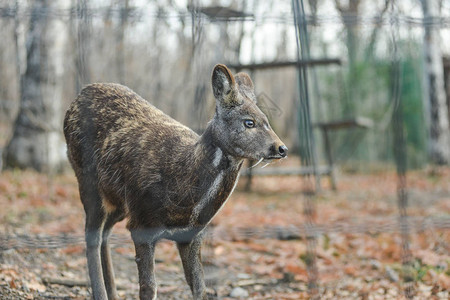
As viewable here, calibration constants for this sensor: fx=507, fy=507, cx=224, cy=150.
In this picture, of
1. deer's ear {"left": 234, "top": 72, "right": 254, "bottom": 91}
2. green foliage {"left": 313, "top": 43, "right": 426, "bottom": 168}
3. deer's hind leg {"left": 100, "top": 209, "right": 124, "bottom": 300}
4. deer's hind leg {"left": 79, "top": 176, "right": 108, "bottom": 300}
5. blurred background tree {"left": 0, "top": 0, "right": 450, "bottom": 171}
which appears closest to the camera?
deer's ear {"left": 234, "top": 72, "right": 254, "bottom": 91}

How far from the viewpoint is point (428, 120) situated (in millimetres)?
13492

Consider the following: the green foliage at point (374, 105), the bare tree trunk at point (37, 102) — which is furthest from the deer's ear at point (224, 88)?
the green foliage at point (374, 105)

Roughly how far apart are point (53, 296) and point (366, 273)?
10.1 ft

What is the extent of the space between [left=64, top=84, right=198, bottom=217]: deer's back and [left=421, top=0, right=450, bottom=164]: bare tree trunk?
10.5 metres

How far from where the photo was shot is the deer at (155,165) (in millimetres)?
3477

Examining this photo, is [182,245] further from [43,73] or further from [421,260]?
[43,73]

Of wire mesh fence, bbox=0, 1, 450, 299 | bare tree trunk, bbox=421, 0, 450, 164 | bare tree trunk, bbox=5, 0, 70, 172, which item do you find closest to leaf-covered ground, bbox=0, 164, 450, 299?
wire mesh fence, bbox=0, 1, 450, 299

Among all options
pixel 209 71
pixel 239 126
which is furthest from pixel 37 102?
pixel 239 126

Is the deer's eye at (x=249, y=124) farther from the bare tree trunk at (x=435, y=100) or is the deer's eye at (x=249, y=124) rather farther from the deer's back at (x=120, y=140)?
the bare tree trunk at (x=435, y=100)

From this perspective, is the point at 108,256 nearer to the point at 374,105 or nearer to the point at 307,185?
the point at 307,185

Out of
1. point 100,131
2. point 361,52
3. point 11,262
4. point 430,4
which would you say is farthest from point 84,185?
point 361,52

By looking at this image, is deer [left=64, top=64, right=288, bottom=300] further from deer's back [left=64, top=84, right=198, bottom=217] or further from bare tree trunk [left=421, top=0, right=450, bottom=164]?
bare tree trunk [left=421, top=0, right=450, bottom=164]

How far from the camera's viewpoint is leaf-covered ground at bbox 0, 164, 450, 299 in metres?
4.19

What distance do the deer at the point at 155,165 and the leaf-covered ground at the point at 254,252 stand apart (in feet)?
0.71
